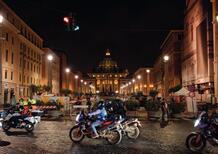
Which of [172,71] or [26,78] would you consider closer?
[26,78]

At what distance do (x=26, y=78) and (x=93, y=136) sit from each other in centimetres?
5714

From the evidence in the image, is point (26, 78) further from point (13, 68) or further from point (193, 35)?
point (193, 35)

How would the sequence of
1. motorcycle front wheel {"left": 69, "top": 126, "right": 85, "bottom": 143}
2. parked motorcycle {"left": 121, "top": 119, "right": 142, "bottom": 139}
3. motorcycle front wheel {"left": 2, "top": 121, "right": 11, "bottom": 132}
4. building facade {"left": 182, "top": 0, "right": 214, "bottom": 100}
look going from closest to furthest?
motorcycle front wheel {"left": 69, "top": 126, "right": 85, "bottom": 143} < parked motorcycle {"left": 121, "top": 119, "right": 142, "bottom": 139} < motorcycle front wheel {"left": 2, "top": 121, "right": 11, "bottom": 132} < building facade {"left": 182, "top": 0, "right": 214, "bottom": 100}

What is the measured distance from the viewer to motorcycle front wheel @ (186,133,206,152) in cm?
1180

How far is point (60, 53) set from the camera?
124 metres

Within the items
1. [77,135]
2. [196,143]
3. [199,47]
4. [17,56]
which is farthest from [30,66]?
[196,143]

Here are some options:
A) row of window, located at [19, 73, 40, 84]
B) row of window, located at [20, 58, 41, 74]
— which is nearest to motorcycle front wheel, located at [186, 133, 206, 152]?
row of window, located at [19, 73, 40, 84]

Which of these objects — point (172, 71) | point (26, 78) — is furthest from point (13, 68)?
point (172, 71)

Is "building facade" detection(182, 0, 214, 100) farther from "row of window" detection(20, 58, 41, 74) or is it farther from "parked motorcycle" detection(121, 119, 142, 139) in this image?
"row of window" detection(20, 58, 41, 74)

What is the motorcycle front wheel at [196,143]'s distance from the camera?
1180 centimetres

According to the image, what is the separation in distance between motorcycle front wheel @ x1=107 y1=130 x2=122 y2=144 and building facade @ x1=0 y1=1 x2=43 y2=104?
33.6 m

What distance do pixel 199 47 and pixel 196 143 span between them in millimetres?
43840

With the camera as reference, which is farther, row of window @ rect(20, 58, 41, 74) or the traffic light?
row of window @ rect(20, 58, 41, 74)

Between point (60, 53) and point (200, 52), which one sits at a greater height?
point (60, 53)
